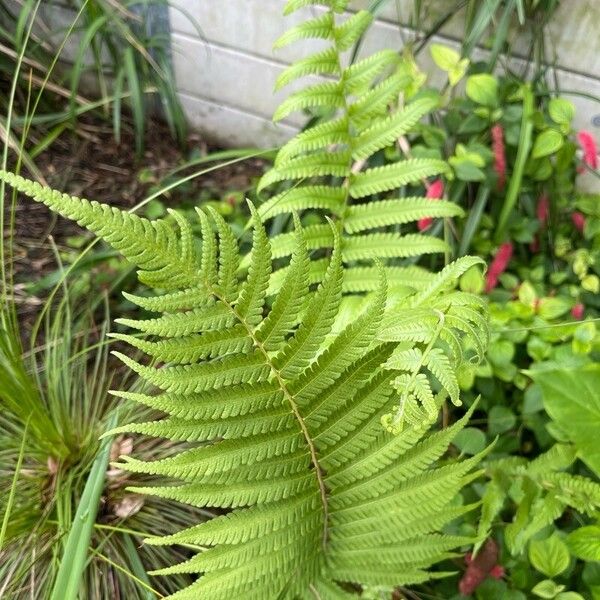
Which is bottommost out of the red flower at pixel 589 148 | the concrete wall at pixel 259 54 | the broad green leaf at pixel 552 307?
the broad green leaf at pixel 552 307

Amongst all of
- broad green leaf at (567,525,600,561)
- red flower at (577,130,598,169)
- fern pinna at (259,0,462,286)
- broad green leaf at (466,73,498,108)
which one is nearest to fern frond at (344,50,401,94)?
fern pinna at (259,0,462,286)

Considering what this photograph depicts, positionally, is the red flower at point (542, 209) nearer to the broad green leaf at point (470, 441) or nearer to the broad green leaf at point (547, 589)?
the broad green leaf at point (470, 441)

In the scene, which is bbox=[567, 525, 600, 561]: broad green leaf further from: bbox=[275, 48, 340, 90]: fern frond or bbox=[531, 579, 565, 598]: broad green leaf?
bbox=[275, 48, 340, 90]: fern frond

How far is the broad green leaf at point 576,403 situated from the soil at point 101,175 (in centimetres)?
116

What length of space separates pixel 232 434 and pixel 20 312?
3.71 ft

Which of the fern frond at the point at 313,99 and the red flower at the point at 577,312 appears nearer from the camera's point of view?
the fern frond at the point at 313,99

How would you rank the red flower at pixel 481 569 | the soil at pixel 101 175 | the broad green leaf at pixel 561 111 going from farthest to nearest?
the soil at pixel 101 175, the broad green leaf at pixel 561 111, the red flower at pixel 481 569

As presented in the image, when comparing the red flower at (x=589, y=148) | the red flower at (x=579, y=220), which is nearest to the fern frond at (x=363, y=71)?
the red flower at (x=589, y=148)

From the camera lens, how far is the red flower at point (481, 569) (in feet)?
3.47

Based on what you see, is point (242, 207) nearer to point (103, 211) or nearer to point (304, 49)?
point (304, 49)

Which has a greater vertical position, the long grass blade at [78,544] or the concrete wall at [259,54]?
the concrete wall at [259,54]

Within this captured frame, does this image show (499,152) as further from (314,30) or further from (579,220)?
(314,30)

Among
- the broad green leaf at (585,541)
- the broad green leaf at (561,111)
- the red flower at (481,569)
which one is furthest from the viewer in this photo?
the broad green leaf at (561,111)

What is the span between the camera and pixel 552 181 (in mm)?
1507
